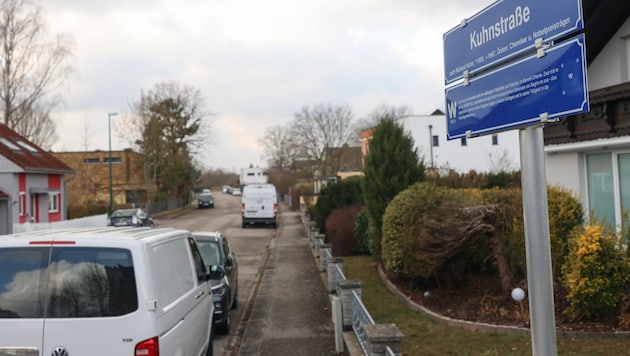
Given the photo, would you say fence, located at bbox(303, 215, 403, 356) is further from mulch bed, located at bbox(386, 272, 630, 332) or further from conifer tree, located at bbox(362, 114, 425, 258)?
conifer tree, located at bbox(362, 114, 425, 258)

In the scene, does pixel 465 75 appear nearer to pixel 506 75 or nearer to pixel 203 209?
pixel 506 75

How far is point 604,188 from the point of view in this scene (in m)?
10.5

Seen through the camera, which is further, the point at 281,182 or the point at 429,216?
the point at 281,182

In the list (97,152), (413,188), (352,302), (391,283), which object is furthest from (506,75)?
(97,152)

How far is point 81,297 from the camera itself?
4.09 meters

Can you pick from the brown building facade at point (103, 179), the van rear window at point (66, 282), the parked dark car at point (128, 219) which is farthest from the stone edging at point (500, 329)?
the brown building facade at point (103, 179)

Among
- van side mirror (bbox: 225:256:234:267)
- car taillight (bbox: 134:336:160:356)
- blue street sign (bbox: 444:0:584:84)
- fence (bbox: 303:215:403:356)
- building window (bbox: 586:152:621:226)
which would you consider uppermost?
blue street sign (bbox: 444:0:584:84)

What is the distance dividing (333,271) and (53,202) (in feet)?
88.7

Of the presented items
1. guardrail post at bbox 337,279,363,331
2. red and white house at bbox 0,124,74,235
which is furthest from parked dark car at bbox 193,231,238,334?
red and white house at bbox 0,124,74,235

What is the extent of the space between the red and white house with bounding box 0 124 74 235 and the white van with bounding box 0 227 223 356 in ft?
87.8

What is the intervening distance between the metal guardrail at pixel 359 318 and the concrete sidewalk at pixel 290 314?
0.82 metres

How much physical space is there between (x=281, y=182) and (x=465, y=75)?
63.1 m

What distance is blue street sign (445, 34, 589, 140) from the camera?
2.64 meters

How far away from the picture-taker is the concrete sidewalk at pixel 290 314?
834 cm
